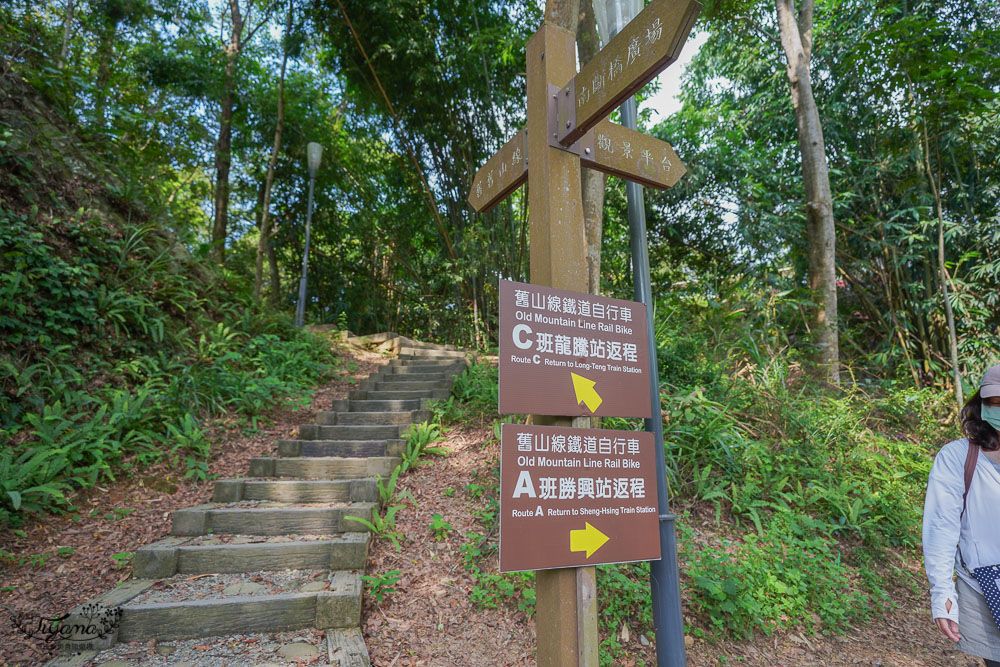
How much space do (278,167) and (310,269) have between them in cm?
221

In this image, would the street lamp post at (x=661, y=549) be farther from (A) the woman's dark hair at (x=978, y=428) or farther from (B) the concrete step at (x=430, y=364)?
(B) the concrete step at (x=430, y=364)

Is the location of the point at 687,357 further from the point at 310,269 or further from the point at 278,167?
the point at 278,167

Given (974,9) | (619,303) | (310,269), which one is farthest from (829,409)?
(310,269)

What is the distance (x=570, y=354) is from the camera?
171cm

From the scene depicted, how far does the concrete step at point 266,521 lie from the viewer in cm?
334

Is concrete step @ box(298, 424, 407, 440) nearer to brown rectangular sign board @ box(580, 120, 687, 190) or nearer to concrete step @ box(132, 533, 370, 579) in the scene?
concrete step @ box(132, 533, 370, 579)

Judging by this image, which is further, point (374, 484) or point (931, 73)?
point (931, 73)

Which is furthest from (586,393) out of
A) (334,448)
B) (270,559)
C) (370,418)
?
(370,418)

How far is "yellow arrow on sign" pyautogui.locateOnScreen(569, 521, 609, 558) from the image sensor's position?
1.61 m

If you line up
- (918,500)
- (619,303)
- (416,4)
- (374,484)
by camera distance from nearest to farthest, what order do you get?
(619,303) < (374,484) < (918,500) < (416,4)

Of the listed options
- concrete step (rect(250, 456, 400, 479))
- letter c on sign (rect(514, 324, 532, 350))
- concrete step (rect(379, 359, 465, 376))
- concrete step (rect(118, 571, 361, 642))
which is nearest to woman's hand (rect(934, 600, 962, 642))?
letter c on sign (rect(514, 324, 532, 350))

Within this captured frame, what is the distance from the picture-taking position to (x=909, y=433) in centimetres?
535

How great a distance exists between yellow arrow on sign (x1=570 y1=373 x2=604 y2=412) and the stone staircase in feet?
5.53

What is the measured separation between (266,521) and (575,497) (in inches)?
103
